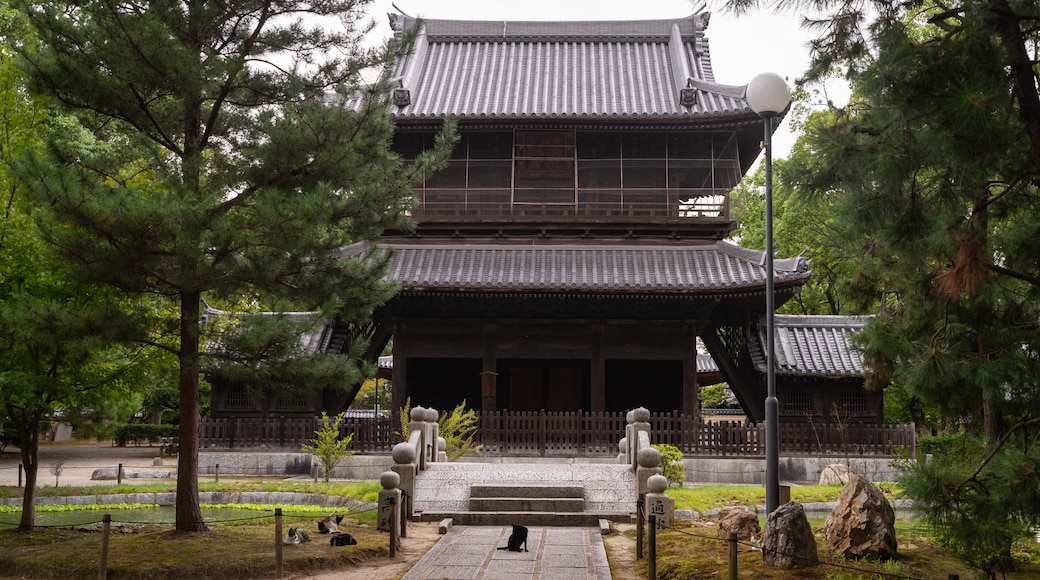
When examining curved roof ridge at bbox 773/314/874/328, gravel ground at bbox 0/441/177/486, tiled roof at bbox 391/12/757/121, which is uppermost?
tiled roof at bbox 391/12/757/121

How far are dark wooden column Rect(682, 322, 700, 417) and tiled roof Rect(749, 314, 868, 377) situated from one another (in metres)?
1.54

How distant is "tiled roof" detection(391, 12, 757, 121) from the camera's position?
23.6 metres

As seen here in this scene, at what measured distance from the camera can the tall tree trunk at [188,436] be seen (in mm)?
10727

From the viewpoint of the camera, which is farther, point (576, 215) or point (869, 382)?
point (576, 215)

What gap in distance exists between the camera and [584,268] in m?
22.0

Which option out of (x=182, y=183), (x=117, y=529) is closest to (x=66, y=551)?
(x=117, y=529)

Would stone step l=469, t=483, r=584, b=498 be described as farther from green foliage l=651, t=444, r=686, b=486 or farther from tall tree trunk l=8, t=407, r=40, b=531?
tall tree trunk l=8, t=407, r=40, b=531

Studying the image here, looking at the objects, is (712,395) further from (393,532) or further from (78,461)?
(393,532)

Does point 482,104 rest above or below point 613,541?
above

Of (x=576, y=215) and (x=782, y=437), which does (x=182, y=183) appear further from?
(x=782, y=437)

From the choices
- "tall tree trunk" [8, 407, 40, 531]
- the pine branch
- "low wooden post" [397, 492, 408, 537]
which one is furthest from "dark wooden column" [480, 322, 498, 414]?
the pine branch

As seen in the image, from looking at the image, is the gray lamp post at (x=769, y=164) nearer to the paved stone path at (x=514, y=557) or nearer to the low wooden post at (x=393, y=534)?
the paved stone path at (x=514, y=557)

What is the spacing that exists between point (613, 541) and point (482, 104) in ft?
50.9

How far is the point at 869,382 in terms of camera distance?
980 cm
